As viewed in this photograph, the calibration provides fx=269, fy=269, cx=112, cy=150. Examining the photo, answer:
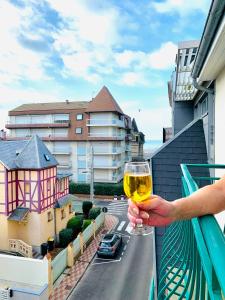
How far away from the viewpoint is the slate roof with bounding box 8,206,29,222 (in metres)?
12.8

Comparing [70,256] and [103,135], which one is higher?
[103,135]

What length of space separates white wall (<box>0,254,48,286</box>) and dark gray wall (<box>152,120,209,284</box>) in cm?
649

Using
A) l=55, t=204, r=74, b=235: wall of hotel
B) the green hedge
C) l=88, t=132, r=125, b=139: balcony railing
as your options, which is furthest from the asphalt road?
l=88, t=132, r=125, b=139: balcony railing

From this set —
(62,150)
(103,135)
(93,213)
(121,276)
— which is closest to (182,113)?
(121,276)

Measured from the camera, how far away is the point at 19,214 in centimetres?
1301

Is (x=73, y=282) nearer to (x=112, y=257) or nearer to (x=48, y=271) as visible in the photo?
(x=48, y=271)

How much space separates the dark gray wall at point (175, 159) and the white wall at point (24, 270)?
6.49m

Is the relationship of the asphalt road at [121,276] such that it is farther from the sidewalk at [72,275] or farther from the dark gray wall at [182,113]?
the dark gray wall at [182,113]

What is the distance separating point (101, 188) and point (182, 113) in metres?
15.9

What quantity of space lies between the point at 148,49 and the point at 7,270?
456 inches

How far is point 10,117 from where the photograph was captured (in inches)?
1110

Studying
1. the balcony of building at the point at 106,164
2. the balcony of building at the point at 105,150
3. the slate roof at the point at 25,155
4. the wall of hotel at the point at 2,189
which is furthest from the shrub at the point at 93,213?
the balcony of building at the point at 105,150

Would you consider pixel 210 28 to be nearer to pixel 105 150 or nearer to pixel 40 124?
pixel 105 150

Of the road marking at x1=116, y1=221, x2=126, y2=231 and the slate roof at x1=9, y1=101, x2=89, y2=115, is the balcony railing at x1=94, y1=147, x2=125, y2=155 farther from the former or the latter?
the road marking at x1=116, y1=221, x2=126, y2=231
